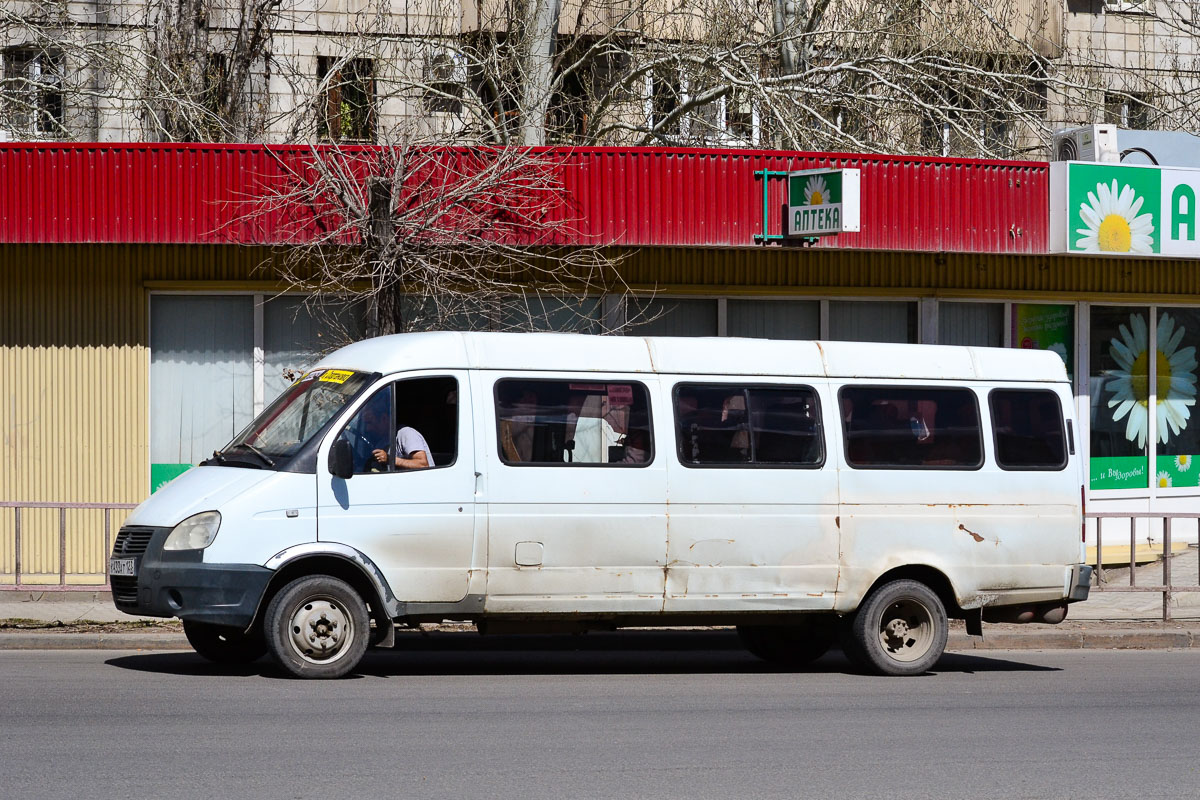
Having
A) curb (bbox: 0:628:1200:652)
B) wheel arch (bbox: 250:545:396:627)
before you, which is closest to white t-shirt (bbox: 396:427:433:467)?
wheel arch (bbox: 250:545:396:627)

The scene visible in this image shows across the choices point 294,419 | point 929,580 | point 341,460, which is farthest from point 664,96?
point 341,460

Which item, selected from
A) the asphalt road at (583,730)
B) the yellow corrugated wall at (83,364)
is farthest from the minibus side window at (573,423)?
the yellow corrugated wall at (83,364)

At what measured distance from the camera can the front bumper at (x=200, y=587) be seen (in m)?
9.21

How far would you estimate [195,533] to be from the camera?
927 centimetres

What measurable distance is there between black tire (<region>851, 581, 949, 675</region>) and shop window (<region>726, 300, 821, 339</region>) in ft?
18.6

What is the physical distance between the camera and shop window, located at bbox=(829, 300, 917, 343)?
53.0 feet

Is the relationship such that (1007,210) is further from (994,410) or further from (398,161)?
(398,161)

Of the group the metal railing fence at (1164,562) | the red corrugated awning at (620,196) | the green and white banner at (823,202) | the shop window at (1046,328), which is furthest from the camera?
the shop window at (1046,328)

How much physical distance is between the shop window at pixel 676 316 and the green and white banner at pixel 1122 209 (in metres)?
3.56

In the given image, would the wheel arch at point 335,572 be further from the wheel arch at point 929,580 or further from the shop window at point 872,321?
the shop window at point 872,321

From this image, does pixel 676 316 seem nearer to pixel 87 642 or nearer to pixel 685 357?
pixel 685 357

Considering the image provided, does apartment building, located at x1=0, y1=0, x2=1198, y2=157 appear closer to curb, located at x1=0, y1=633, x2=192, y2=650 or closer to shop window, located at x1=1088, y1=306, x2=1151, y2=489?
shop window, located at x1=1088, y1=306, x2=1151, y2=489

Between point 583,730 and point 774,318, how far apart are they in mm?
8533

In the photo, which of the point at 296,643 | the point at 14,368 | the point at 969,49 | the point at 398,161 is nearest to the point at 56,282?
the point at 14,368
